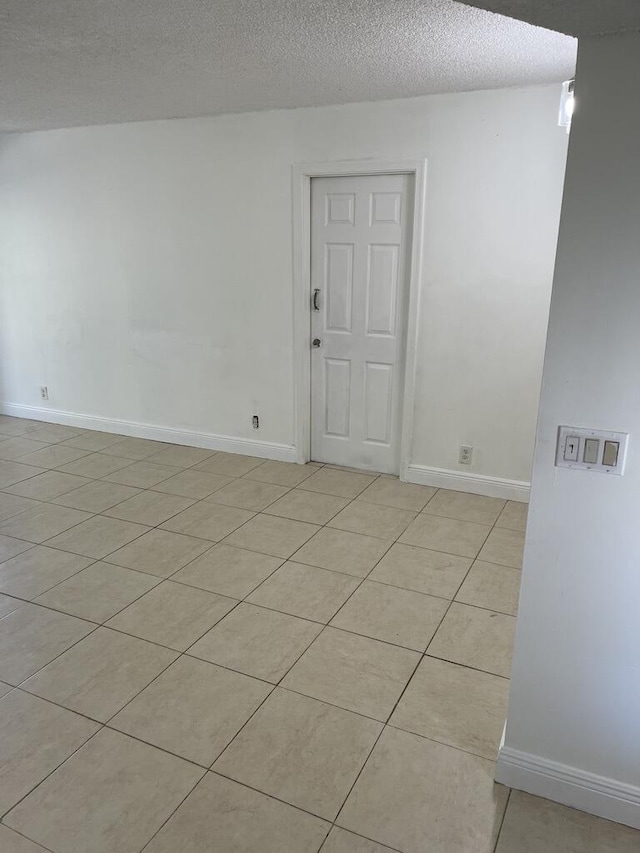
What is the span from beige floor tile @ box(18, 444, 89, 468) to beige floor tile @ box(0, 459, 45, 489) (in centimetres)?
8

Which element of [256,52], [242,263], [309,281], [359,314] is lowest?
[359,314]

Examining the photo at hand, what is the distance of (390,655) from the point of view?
2.35 meters

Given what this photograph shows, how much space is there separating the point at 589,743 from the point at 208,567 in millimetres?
1860

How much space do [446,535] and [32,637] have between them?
6.78 ft

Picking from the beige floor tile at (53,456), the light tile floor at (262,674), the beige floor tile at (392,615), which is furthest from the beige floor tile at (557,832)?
the beige floor tile at (53,456)

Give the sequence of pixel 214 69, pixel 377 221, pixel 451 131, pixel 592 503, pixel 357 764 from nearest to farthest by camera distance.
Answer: pixel 592 503
pixel 357 764
pixel 214 69
pixel 451 131
pixel 377 221

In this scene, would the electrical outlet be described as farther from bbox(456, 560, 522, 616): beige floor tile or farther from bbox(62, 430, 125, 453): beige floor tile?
bbox(62, 430, 125, 453): beige floor tile

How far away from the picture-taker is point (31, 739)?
193 centimetres

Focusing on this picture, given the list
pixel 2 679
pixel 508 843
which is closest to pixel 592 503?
pixel 508 843

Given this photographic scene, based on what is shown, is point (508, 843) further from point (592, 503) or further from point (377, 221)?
point (377, 221)

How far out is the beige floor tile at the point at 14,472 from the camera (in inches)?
162

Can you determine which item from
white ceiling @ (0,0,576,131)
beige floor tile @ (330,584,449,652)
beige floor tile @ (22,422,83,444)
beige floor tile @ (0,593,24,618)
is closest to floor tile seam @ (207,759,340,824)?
beige floor tile @ (330,584,449,652)

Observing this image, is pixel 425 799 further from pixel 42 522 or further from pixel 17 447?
pixel 17 447

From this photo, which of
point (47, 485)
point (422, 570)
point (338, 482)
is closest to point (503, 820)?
point (422, 570)
